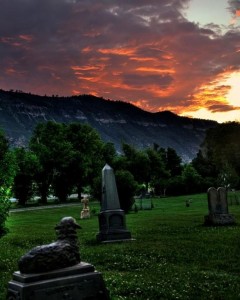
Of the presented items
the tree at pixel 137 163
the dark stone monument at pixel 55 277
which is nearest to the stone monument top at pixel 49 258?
the dark stone monument at pixel 55 277

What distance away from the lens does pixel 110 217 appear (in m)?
21.1

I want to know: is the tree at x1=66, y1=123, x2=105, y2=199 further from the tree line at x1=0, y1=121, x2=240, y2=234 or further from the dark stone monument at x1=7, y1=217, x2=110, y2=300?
the dark stone monument at x1=7, y1=217, x2=110, y2=300

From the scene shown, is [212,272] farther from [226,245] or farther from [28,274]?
[28,274]

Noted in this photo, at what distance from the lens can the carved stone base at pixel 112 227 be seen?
2072cm

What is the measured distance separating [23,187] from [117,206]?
4670 centimetres

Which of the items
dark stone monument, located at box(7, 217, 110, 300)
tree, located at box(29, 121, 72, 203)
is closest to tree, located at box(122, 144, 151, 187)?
tree, located at box(29, 121, 72, 203)

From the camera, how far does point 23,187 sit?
6619cm

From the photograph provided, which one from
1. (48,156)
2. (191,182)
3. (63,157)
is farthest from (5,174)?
(191,182)

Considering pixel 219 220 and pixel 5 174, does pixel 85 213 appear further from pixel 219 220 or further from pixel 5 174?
pixel 5 174

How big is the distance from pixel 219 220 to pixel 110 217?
7090mm

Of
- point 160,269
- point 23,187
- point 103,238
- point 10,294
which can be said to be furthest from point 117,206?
point 23,187

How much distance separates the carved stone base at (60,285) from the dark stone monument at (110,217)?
11912 millimetres

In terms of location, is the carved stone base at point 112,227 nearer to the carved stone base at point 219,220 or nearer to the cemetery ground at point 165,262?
the cemetery ground at point 165,262

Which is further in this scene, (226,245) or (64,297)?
(226,245)
